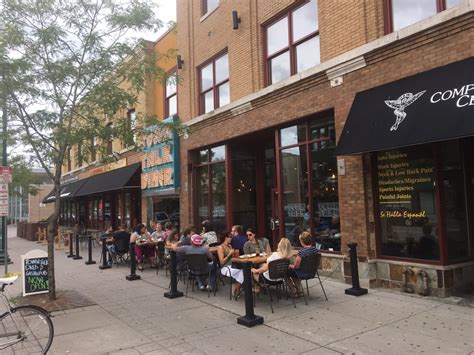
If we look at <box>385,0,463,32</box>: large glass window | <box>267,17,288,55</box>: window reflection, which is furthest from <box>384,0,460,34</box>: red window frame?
<box>267,17,288,55</box>: window reflection

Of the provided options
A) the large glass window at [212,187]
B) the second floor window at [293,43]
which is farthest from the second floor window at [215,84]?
the second floor window at [293,43]

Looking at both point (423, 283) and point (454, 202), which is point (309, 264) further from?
point (454, 202)

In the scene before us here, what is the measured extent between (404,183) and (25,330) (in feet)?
22.3

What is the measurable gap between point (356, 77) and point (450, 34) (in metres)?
2.04

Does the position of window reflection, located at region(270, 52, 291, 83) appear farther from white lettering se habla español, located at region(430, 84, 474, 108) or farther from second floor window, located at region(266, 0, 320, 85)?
white lettering se habla español, located at region(430, 84, 474, 108)

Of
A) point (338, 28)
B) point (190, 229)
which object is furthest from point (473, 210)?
point (190, 229)

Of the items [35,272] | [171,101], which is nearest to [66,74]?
[35,272]

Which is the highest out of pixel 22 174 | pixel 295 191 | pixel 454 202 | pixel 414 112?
pixel 414 112

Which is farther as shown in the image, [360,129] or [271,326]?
[360,129]

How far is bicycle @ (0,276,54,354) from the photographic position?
16.8ft

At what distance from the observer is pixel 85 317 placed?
737cm

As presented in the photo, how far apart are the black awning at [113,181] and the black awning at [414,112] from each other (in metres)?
12.8

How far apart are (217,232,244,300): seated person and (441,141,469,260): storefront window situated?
3.86m

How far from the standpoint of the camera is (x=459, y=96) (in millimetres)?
6602
